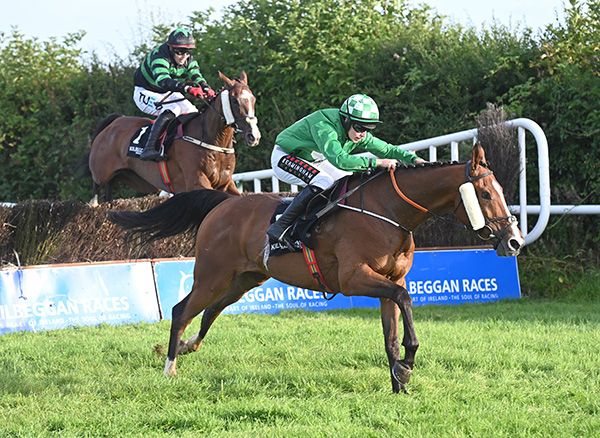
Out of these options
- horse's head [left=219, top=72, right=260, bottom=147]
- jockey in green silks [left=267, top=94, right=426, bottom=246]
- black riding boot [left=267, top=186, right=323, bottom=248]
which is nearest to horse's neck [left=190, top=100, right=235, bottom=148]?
horse's head [left=219, top=72, right=260, bottom=147]

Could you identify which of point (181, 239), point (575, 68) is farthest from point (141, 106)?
point (575, 68)

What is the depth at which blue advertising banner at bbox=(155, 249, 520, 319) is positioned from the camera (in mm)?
10578

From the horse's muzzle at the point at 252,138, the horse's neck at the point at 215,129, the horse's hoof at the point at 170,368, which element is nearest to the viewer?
the horse's hoof at the point at 170,368

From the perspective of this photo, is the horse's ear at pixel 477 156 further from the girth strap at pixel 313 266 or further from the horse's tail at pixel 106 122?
the horse's tail at pixel 106 122

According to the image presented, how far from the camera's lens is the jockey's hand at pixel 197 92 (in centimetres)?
1078

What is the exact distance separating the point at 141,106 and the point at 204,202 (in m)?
3.78

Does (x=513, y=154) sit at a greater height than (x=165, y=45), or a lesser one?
lesser

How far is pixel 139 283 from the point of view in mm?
10055

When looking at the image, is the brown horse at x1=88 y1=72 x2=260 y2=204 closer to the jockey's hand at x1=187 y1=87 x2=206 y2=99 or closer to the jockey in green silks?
the jockey's hand at x1=187 y1=87 x2=206 y2=99

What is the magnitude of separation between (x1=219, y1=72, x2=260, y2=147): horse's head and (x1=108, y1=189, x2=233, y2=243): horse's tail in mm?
1950

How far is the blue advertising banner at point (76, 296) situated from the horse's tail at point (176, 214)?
4.92ft

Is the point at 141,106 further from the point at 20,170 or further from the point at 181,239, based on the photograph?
the point at 20,170

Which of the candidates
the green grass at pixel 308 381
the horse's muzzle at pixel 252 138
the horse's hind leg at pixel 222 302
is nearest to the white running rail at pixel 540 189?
the green grass at pixel 308 381

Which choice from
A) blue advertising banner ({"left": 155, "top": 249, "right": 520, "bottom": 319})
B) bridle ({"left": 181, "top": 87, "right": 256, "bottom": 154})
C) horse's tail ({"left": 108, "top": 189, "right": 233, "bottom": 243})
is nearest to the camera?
horse's tail ({"left": 108, "top": 189, "right": 233, "bottom": 243})
